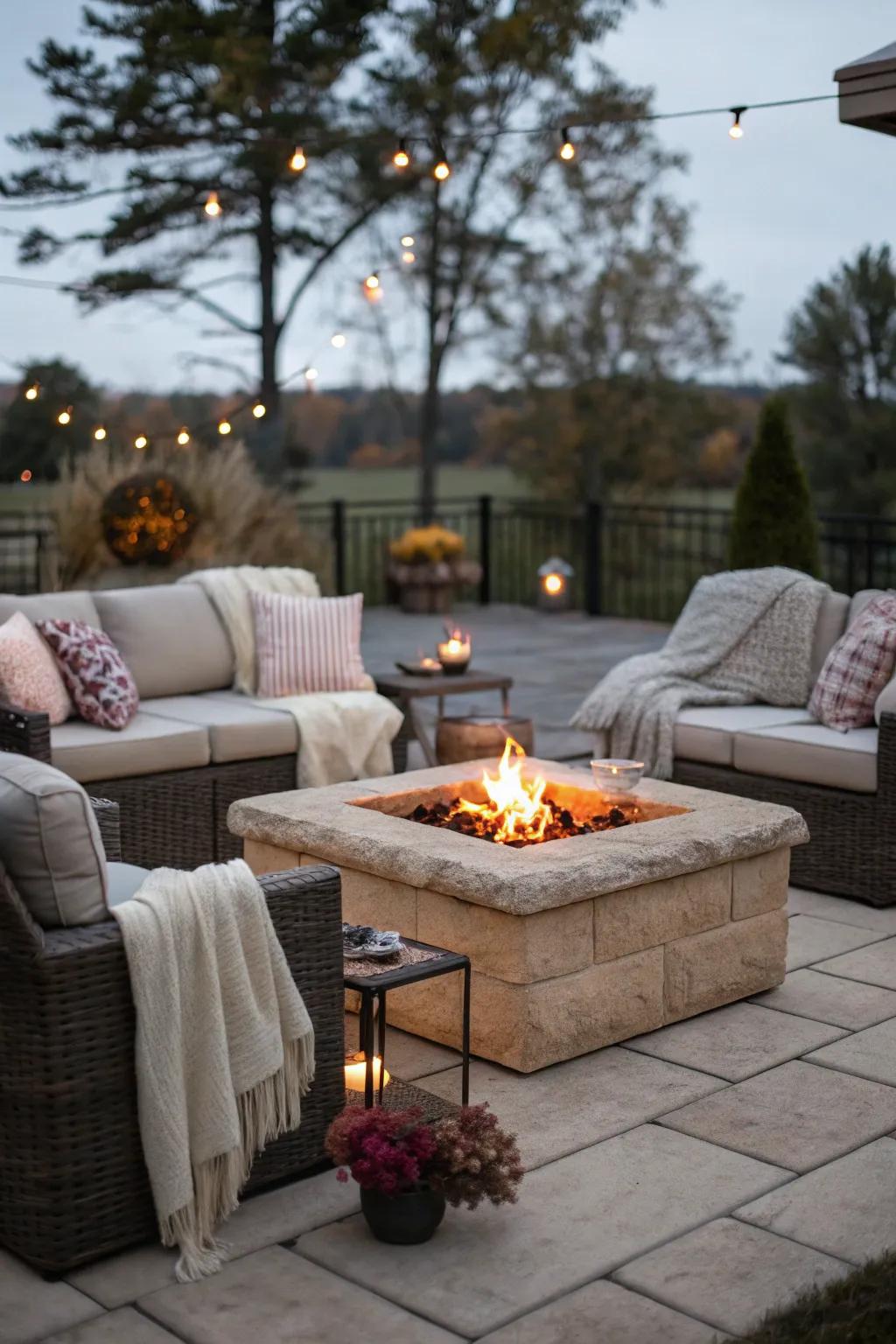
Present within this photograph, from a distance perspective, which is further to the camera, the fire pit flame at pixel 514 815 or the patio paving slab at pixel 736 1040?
the fire pit flame at pixel 514 815

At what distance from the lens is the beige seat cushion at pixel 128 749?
464 cm

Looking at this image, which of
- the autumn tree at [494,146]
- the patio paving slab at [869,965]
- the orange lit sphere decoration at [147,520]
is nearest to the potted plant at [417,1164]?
the patio paving slab at [869,965]

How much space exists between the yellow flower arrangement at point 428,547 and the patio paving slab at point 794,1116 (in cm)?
833

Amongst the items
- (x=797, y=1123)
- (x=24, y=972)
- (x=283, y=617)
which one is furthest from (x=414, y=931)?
(x=283, y=617)

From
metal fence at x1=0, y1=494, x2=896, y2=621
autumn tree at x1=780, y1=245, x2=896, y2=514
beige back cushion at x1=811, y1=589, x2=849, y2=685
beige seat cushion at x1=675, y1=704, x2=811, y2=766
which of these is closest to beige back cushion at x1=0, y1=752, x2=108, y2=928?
beige seat cushion at x1=675, y1=704, x2=811, y2=766

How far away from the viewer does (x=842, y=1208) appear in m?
2.74

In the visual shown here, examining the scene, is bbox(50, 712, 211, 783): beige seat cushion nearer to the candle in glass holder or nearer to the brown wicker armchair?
the candle in glass holder

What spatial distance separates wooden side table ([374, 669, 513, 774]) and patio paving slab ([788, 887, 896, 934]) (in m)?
1.47

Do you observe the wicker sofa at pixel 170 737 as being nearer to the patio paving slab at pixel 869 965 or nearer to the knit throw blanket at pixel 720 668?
the knit throw blanket at pixel 720 668

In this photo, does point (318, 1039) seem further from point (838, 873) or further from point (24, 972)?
point (838, 873)

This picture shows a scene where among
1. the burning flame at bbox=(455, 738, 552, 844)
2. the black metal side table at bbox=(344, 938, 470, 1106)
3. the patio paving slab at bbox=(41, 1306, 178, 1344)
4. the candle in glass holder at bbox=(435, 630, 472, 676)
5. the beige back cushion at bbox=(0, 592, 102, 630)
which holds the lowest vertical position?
the patio paving slab at bbox=(41, 1306, 178, 1344)

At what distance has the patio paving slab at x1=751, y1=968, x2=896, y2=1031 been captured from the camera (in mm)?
3717

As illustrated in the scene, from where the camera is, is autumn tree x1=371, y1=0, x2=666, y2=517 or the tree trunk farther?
the tree trunk

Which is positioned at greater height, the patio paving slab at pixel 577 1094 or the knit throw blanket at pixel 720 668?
the knit throw blanket at pixel 720 668
